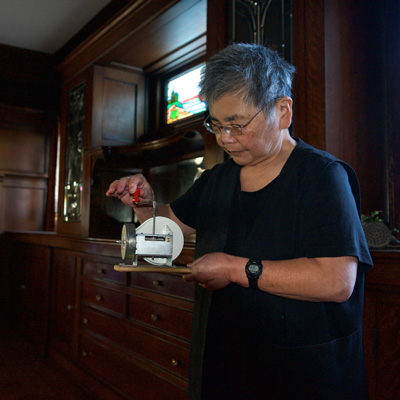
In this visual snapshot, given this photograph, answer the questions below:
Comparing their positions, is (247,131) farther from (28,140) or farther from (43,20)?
(28,140)

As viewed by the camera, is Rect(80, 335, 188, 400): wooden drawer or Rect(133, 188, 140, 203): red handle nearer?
Rect(133, 188, 140, 203): red handle

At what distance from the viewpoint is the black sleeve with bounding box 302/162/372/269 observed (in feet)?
3.65

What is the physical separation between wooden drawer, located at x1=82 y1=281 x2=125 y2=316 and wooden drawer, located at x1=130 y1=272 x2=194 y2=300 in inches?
8.7

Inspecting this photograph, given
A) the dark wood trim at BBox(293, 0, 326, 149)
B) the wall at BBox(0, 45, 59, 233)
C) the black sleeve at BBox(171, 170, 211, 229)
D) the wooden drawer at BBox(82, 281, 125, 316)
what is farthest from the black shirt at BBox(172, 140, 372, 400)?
the wall at BBox(0, 45, 59, 233)

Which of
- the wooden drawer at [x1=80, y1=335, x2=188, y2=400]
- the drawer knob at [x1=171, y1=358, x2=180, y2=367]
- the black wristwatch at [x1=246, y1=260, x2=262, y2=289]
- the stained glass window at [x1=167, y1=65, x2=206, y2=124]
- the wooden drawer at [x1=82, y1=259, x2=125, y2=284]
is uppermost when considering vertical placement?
the stained glass window at [x1=167, y1=65, x2=206, y2=124]

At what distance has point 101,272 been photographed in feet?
10.9

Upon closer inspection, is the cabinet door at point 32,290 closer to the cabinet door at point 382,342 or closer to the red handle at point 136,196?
the red handle at point 136,196

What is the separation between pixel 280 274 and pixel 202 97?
2.04 ft

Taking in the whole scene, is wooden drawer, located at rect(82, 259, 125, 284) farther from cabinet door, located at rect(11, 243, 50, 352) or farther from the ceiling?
the ceiling

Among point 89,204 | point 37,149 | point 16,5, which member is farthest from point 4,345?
point 16,5

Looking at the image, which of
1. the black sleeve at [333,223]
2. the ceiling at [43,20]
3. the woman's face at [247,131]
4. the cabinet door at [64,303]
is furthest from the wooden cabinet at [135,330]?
the ceiling at [43,20]

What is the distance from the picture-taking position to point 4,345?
4.55 m

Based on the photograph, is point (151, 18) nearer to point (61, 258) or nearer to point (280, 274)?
point (61, 258)

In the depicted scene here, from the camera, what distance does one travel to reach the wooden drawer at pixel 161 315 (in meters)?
2.42
